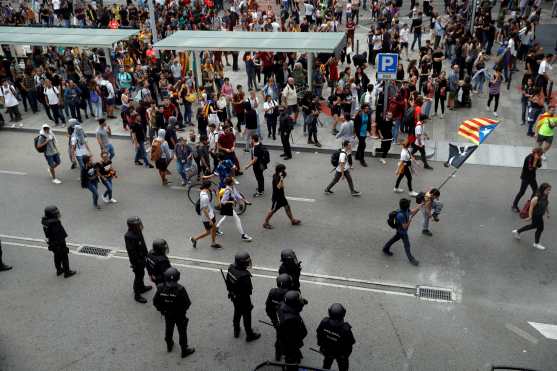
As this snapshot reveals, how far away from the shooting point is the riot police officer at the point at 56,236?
965 cm

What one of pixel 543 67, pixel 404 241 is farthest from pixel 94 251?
pixel 543 67

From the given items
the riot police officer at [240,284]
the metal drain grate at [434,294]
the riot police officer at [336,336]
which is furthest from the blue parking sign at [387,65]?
the riot police officer at [336,336]

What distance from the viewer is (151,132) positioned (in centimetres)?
1638

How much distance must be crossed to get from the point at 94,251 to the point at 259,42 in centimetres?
1028

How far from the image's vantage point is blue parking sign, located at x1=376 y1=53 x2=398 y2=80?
1494cm

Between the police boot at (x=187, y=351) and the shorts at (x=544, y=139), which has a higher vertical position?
the shorts at (x=544, y=139)

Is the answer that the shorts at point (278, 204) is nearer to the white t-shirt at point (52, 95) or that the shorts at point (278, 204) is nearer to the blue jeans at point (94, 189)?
the blue jeans at point (94, 189)

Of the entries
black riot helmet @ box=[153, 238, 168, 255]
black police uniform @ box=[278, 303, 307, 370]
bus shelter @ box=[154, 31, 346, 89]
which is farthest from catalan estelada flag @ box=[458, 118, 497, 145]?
Answer: black riot helmet @ box=[153, 238, 168, 255]

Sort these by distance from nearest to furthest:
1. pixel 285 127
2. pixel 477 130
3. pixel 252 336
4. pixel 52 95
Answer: pixel 252 336, pixel 477 130, pixel 285 127, pixel 52 95

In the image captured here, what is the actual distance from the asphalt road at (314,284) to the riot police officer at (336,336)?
1.29 m

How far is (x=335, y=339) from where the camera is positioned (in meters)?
6.89

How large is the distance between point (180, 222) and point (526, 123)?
1157 cm

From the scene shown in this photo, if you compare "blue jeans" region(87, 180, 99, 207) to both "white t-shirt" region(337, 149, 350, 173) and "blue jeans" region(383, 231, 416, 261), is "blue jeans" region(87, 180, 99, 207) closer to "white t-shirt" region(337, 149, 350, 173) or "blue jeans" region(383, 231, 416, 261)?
"white t-shirt" region(337, 149, 350, 173)

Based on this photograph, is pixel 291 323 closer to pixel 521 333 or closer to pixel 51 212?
pixel 521 333
